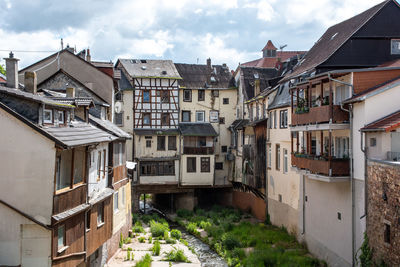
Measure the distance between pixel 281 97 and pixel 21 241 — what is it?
70.9 feet

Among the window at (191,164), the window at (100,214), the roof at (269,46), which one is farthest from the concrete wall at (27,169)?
the roof at (269,46)

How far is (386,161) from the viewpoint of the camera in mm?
15117

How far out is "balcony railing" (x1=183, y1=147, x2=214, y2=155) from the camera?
4175cm

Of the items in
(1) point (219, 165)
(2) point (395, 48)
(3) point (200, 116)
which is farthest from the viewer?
(3) point (200, 116)

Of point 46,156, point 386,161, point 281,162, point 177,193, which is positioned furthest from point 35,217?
point 177,193

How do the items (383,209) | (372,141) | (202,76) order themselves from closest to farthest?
(383,209), (372,141), (202,76)

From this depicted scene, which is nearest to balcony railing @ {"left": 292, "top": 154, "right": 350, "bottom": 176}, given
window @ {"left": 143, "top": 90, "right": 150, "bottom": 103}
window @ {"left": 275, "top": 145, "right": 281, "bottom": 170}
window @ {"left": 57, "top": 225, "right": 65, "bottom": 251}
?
window @ {"left": 275, "top": 145, "right": 281, "bottom": 170}

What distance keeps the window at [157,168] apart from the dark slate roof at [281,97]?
44.1 feet

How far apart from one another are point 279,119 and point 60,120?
18.3 m

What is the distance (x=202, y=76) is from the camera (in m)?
45.3

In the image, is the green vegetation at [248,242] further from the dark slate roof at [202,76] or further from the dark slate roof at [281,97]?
the dark slate roof at [202,76]

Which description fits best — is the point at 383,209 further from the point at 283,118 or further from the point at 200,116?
the point at 200,116

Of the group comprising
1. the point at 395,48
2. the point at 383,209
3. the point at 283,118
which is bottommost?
the point at 383,209

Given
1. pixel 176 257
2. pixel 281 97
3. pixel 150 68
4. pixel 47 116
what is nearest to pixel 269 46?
pixel 150 68
